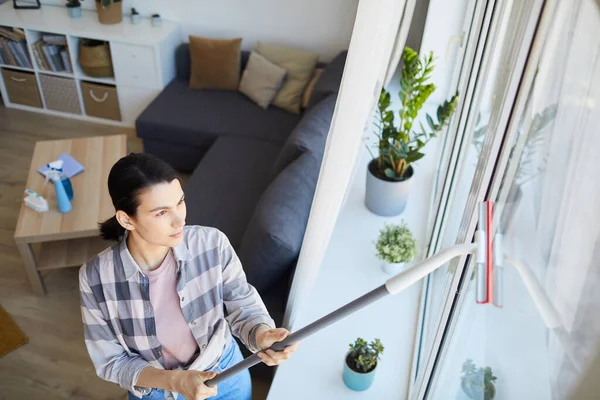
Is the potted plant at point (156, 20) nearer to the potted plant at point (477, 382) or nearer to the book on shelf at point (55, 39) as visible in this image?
the book on shelf at point (55, 39)

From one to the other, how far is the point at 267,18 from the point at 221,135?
1.00m

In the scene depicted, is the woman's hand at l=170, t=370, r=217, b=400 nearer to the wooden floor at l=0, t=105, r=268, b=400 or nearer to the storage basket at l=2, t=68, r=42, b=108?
the wooden floor at l=0, t=105, r=268, b=400

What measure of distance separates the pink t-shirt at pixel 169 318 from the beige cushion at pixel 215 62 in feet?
8.49

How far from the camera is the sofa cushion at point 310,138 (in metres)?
2.43

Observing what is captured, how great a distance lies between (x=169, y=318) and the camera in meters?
1.41

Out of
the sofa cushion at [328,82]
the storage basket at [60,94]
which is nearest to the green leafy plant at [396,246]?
the sofa cushion at [328,82]

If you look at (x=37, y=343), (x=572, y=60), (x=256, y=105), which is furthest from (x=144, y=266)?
(x=256, y=105)

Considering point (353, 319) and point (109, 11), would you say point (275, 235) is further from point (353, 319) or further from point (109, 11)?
point (109, 11)

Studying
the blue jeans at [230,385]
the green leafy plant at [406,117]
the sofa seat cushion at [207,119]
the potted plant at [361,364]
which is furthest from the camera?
the sofa seat cushion at [207,119]

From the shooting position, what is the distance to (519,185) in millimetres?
993

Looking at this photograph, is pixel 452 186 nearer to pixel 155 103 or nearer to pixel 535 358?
pixel 535 358

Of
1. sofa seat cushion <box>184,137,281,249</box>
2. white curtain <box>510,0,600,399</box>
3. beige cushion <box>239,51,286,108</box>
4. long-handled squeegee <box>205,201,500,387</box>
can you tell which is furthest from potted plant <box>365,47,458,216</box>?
beige cushion <box>239,51,286,108</box>

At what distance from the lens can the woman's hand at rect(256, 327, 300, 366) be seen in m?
1.25

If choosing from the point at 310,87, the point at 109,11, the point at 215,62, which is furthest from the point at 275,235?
the point at 109,11
